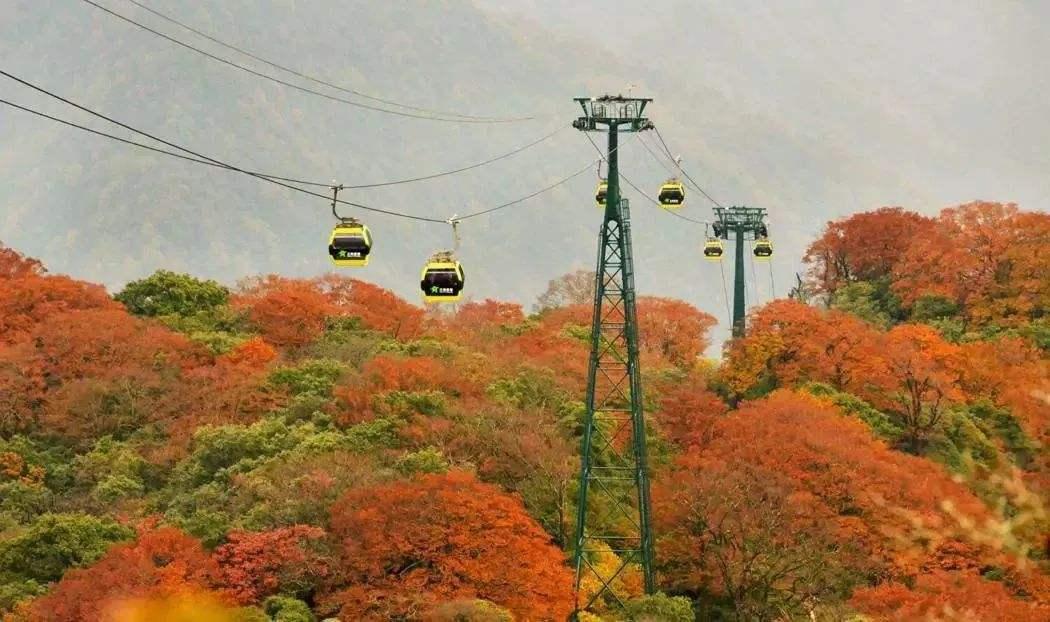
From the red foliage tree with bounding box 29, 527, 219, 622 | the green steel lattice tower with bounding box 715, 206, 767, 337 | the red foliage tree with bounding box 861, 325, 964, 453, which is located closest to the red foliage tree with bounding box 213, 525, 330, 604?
the red foliage tree with bounding box 29, 527, 219, 622

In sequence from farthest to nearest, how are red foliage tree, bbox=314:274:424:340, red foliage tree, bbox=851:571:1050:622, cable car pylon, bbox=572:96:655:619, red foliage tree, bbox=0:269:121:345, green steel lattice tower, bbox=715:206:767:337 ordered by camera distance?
red foliage tree, bbox=314:274:424:340, green steel lattice tower, bbox=715:206:767:337, red foliage tree, bbox=0:269:121:345, cable car pylon, bbox=572:96:655:619, red foliage tree, bbox=851:571:1050:622

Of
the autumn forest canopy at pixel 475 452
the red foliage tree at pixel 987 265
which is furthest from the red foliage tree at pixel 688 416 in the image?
the red foliage tree at pixel 987 265

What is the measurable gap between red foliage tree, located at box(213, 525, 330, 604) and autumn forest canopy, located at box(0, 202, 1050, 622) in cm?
8

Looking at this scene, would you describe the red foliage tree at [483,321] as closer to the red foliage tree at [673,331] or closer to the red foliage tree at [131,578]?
the red foliage tree at [673,331]

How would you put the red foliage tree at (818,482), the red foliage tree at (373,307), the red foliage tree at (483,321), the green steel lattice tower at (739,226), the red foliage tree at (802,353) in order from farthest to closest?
the red foliage tree at (483,321)
the red foliage tree at (373,307)
the green steel lattice tower at (739,226)
the red foliage tree at (802,353)
the red foliage tree at (818,482)

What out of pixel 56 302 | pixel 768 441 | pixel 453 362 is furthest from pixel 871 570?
pixel 56 302

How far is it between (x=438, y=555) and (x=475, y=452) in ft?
30.0

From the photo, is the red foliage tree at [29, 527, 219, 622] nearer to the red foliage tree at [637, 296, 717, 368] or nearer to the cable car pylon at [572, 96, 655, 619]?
the cable car pylon at [572, 96, 655, 619]

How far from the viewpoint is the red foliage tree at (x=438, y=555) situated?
34562mm

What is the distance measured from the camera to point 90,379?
170 ft

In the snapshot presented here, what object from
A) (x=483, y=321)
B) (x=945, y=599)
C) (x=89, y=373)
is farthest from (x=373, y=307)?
(x=945, y=599)

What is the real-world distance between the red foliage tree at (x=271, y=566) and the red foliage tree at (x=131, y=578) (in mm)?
551

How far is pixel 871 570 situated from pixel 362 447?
16.3 meters

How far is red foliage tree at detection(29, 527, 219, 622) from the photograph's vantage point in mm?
33438
